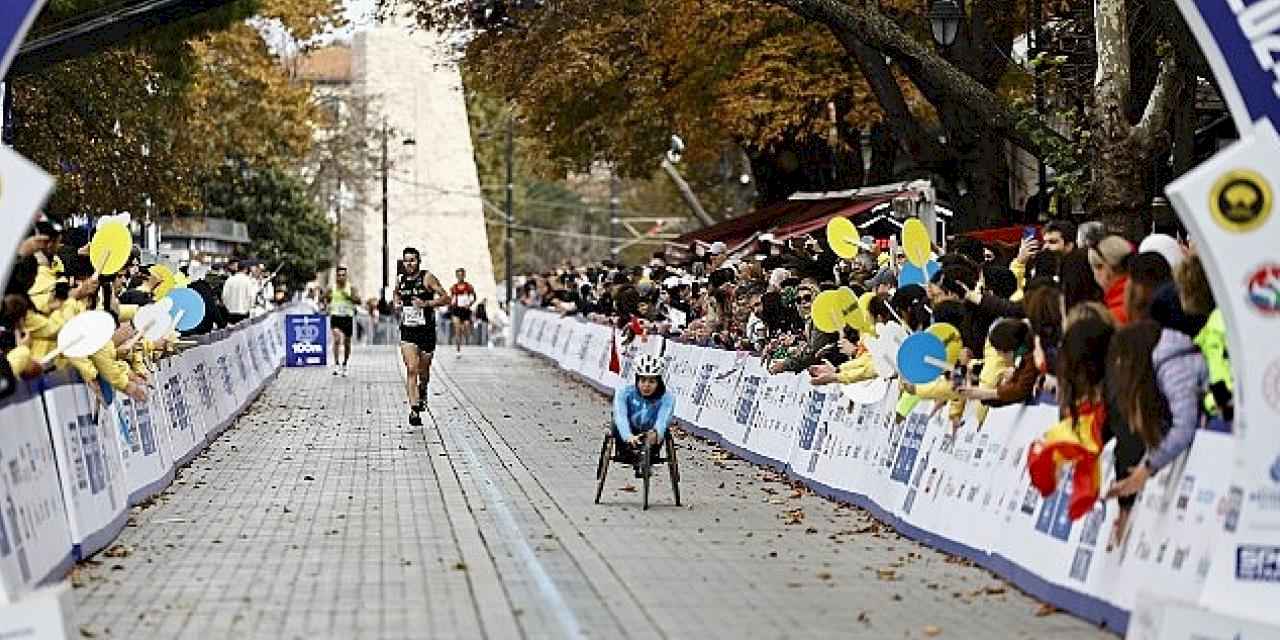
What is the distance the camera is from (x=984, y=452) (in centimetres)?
1614

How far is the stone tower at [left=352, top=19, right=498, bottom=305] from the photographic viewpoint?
311 ft

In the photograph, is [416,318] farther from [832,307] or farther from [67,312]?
[67,312]

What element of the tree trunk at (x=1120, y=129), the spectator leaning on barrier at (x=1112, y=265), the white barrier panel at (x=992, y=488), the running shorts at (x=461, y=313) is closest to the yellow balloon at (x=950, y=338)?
the white barrier panel at (x=992, y=488)

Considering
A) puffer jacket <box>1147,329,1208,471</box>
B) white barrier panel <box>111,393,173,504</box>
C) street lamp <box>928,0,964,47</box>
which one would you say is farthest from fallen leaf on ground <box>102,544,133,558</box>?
street lamp <box>928,0,964,47</box>

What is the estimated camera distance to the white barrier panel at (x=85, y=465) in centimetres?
1591

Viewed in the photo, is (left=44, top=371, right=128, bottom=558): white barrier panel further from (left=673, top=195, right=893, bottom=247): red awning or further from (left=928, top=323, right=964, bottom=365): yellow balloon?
(left=673, top=195, right=893, bottom=247): red awning

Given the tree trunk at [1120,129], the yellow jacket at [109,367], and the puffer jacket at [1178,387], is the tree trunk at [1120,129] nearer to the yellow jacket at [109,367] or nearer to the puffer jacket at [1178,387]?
the yellow jacket at [109,367]

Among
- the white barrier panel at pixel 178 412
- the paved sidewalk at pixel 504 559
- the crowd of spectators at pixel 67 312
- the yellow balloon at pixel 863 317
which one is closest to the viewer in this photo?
the paved sidewalk at pixel 504 559

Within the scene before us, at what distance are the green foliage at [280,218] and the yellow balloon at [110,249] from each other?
232 ft

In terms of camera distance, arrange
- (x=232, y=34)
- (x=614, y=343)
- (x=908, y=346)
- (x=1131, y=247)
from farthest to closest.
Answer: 1. (x=232, y=34)
2. (x=614, y=343)
3. (x=908, y=346)
4. (x=1131, y=247)

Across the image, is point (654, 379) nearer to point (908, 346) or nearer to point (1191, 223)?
point (908, 346)

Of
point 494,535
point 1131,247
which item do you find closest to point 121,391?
point 494,535

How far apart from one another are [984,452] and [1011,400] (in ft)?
1.73

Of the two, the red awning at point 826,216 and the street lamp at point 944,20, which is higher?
the street lamp at point 944,20
